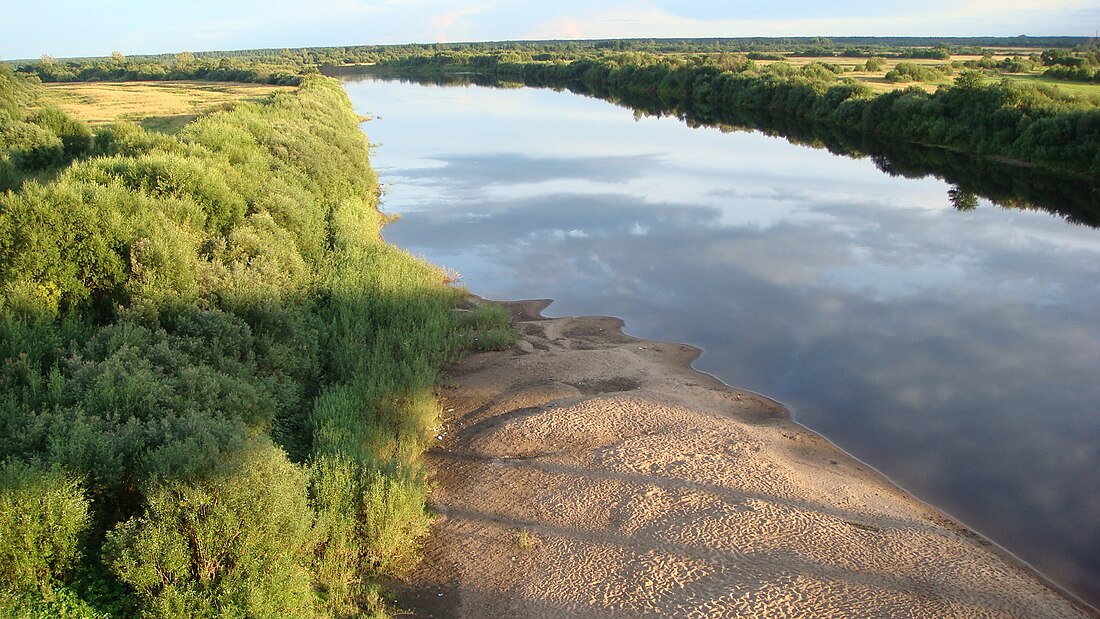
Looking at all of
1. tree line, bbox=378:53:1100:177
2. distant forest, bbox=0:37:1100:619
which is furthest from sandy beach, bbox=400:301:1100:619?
tree line, bbox=378:53:1100:177

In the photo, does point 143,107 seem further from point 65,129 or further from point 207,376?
point 207,376

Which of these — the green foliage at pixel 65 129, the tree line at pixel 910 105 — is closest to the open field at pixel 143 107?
the green foliage at pixel 65 129

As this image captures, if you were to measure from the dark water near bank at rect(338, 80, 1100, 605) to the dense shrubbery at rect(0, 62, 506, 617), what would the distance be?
155 inches

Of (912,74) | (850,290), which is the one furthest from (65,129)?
(912,74)

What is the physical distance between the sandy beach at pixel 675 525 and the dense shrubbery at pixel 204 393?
1.96 feet

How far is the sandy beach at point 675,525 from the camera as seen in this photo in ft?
18.6

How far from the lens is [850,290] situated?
45.2 ft

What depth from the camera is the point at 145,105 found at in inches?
1417

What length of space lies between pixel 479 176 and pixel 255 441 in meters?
20.7

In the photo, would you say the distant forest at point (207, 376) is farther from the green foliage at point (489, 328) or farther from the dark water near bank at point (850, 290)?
the dark water near bank at point (850, 290)

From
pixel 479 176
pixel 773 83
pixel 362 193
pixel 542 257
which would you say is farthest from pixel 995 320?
pixel 773 83

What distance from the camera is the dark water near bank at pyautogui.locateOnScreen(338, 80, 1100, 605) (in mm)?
8086

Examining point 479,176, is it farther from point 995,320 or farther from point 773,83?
point 773,83

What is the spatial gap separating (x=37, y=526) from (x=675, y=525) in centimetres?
452
